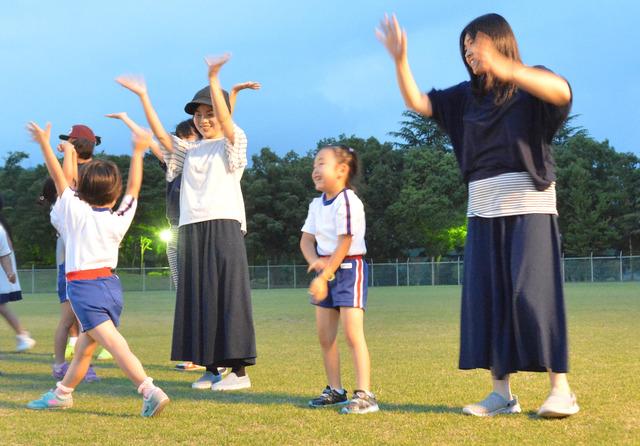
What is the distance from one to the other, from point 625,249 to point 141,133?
5380 centimetres

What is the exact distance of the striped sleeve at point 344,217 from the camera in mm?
4809

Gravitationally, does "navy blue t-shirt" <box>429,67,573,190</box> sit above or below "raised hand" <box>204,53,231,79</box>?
below

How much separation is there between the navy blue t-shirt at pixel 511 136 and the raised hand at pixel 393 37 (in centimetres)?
50

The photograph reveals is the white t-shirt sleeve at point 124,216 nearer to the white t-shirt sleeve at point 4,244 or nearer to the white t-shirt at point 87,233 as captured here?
the white t-shirt at point 87,233

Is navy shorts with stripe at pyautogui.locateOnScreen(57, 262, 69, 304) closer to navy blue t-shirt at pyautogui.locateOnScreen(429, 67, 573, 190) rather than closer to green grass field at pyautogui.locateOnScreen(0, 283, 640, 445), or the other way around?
green grass field at pyautogui.locateOnScreen(0, 283, 640, 445)

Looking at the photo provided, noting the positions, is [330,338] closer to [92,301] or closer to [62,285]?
[92,301]

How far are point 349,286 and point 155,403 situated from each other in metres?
1.33

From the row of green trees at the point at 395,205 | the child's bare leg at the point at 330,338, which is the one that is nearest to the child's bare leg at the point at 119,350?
the child's bare leg at the point at 330,338

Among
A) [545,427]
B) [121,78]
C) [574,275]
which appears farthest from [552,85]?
[574,275]

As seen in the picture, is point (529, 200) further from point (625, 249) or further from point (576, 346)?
point (625, 249)

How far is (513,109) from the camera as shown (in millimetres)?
4406

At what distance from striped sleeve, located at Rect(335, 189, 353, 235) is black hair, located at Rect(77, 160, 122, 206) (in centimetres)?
137

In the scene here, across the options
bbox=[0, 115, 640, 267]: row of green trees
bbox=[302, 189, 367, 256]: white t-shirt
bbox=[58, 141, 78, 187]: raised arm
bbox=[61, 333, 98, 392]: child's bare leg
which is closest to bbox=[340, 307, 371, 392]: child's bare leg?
bbox=[302, 189, 367, 256]: white t-shirt

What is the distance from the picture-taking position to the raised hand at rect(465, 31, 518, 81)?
4020 millimetres
